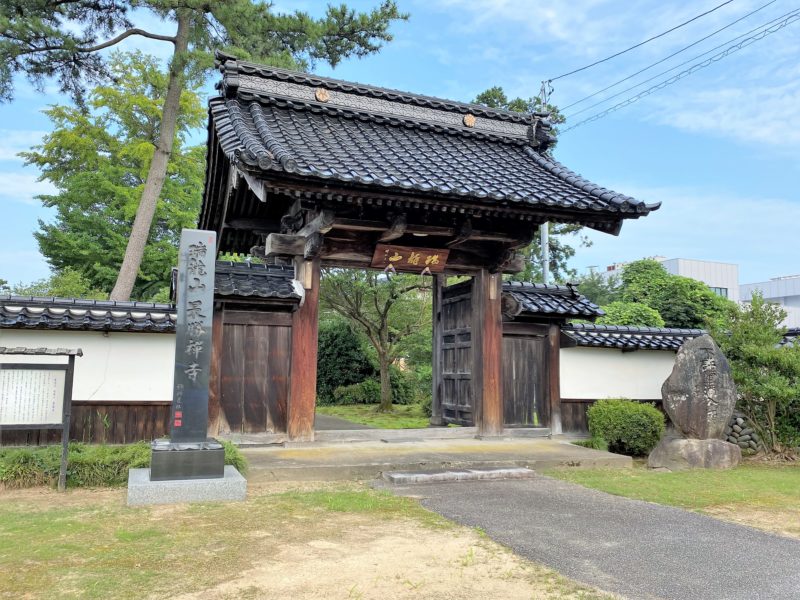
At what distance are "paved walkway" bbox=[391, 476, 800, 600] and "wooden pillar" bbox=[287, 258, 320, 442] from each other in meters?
2.72

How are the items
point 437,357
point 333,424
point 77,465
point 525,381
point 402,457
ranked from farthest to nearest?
point 333,424 < point 437,357 < point 525,381 < point 402,457 < point 77,465

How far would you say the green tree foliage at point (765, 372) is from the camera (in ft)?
32.9

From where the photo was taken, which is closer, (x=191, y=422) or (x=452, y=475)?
(x=191, y=422)

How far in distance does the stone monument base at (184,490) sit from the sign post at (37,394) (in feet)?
4.77

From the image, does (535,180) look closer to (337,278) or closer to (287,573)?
(287,573)

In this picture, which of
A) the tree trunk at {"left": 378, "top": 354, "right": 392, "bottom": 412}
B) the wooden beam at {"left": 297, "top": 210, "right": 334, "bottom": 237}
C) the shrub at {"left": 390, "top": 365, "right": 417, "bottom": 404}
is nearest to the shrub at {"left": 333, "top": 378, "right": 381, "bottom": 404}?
the shrub at {"left": 390, "top": 365, "right": 417, "bottom": 404}

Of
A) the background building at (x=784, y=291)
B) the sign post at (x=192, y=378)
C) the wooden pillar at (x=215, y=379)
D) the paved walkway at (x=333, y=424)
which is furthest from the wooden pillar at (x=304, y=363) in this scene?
the background building at (x=784, y=291)

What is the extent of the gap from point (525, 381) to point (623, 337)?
225 cm

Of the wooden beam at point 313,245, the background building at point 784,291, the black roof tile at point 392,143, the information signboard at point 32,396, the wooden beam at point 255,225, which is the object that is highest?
the background building at point 784,291

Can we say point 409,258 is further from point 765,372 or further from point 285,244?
point 765,372

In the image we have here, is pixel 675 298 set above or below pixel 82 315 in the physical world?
above

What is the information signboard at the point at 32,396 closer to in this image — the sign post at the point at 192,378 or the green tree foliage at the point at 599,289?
the sign post at the point at 192,378

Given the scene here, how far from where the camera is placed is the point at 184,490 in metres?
6.04

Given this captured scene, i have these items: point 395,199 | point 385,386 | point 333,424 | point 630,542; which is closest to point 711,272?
point 385,386
